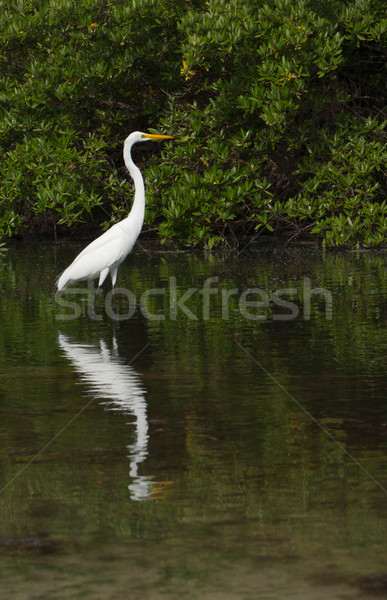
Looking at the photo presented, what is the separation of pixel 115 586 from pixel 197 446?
71.6 inches

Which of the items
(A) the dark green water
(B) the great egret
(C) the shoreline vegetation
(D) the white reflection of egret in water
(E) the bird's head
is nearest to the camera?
(A) the dark green water

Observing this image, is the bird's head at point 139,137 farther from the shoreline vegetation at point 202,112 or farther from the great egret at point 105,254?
the shoreline vegetation at point 202,112

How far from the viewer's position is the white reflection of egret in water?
16.2ft

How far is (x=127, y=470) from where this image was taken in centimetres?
498

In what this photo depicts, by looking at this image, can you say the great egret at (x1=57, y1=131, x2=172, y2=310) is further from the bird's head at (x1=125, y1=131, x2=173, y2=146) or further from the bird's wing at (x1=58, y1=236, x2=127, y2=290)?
the bird's head at (x1=125, y1=131, x2=173, y2=146)

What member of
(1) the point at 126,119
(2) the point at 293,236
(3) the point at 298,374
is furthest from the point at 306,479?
(1) the point at 126,119

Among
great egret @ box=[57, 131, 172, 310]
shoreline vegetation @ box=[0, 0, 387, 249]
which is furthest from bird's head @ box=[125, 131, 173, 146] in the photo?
shoreline vegetation @ box=[0, 0, 387, 249]

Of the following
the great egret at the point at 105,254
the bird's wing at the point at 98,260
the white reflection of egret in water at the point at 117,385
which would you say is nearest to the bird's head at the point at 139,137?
the great egret at the point at 105,254

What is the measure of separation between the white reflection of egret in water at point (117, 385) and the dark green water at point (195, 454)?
0.05 feet

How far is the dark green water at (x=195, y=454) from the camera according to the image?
3.76 m

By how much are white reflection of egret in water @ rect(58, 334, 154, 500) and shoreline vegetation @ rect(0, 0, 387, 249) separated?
315 inches

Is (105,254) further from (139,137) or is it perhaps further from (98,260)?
(139,137)

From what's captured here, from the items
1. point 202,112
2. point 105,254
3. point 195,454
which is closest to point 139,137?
point 105,254

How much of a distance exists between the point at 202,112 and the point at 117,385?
35.5ft
